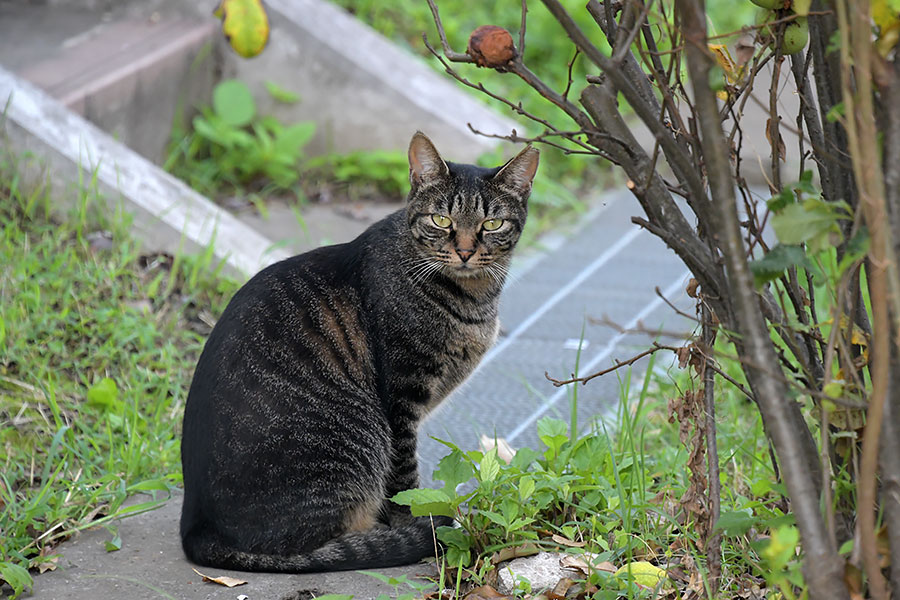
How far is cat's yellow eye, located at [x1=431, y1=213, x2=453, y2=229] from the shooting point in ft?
8.86

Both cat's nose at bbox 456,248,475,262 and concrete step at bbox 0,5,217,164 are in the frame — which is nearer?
cat's nose at bbox 456,248,475,262

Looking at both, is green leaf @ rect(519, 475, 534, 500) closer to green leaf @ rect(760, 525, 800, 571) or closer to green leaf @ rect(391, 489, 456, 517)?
green leaf @ rect(391, 489, 456, 517)

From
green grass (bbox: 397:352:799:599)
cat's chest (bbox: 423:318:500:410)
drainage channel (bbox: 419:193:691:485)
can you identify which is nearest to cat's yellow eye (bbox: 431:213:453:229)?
cat's chest (bbox: 423:318:500:410)

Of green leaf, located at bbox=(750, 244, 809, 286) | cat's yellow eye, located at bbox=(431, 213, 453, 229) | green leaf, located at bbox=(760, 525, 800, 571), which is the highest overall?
green leaf, located at bbox=(750, 244, 809, 286)

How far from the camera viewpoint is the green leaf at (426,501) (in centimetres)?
216

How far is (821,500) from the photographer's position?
5.38 feet

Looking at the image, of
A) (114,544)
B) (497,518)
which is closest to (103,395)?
(114,544)

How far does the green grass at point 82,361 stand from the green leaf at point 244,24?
4.06 feet

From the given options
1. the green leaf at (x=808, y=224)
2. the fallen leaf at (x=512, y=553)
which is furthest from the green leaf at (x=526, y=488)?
the green leaf at (x=808, y=224)

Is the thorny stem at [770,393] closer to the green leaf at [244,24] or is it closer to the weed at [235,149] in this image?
the green leaf at [244,24]

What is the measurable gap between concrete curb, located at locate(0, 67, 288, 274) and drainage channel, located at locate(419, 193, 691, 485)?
41.2 inches

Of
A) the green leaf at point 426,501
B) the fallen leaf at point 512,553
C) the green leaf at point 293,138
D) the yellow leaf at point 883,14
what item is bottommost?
the green leaf at point 293,138

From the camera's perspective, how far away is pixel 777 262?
1463 millimetres

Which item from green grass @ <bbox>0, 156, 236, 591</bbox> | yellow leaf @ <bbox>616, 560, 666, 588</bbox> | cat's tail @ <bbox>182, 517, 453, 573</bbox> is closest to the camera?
yellow leaf @ <bbox>616, 560, 666, 588</bbox>
